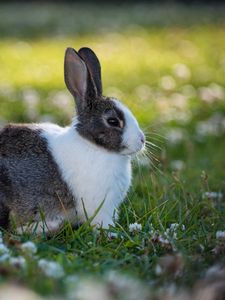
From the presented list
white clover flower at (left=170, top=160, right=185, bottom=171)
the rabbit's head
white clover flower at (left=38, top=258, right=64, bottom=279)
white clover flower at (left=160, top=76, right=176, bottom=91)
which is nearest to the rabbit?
the rabbit's head

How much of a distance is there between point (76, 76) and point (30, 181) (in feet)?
2.80

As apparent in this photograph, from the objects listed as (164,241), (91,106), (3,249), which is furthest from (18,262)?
(91,106)

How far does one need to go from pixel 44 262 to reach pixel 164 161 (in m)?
2.84

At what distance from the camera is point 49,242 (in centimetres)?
469

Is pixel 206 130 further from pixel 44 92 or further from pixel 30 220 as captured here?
A: pixel 30 220

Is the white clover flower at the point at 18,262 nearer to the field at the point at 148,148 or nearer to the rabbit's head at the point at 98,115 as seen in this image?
the field at the point at 148,148

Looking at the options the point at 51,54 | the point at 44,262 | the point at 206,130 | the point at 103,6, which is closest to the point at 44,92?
the point at 206,130

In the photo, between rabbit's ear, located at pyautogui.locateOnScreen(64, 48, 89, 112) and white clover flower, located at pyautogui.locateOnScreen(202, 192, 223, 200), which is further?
white clover flower, located at pyautogui.locateOnScreen(202, 192, 223, 200)

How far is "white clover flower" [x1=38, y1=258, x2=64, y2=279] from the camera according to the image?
377 centimetres

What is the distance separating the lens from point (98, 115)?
5.27m

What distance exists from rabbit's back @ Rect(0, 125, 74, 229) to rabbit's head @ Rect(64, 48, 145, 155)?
0.36 metres

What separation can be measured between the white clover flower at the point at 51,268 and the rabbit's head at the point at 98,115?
145 cm

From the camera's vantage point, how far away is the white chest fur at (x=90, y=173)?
Answer: 5.16m

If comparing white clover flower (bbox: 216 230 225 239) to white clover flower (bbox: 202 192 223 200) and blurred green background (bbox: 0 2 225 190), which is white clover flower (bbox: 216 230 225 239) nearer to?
white clover flower (bbox: 202 192 223 200)
